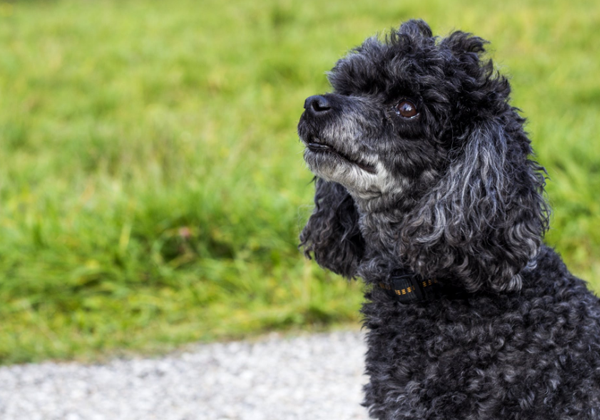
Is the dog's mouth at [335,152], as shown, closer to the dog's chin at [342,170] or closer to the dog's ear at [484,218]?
the dog's chin at [342,170]

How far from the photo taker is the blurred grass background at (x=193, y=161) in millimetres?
3961

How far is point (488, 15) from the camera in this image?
24.7 ft

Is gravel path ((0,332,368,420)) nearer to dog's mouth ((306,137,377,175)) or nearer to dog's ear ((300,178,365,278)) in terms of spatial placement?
dog's ear ((300,178,365,278))

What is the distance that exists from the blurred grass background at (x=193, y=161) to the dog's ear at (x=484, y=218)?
81 centimetres

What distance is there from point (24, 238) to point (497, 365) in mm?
3265

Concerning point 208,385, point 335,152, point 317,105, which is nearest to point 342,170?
point 335,152

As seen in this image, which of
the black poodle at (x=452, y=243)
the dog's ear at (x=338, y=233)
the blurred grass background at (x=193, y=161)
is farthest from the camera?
the blurred grass background at (x=193, y=161)

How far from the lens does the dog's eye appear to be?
2172 millimetres

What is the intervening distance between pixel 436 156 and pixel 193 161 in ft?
10.5

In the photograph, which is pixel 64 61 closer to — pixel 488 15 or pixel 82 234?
pixel 82 234

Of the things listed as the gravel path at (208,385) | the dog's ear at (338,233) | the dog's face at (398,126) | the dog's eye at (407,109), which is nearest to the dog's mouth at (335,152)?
the dog's face at (398,126)

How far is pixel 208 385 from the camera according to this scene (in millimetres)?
3330

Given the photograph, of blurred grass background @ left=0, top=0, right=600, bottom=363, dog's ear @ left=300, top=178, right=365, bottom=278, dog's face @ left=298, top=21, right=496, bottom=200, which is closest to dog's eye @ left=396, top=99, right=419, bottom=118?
dog's face @ left=298, top=21, right=496, bottom=200

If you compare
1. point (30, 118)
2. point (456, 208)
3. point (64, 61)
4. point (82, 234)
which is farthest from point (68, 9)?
point (456, 208)
